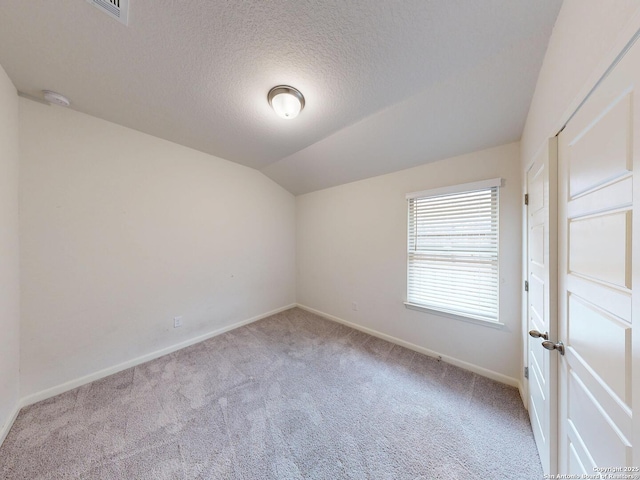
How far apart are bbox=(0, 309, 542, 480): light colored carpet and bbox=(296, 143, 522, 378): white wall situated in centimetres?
32

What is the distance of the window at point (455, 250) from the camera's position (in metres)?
1.94

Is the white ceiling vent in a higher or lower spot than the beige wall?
higher

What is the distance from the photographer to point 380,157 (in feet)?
7.75

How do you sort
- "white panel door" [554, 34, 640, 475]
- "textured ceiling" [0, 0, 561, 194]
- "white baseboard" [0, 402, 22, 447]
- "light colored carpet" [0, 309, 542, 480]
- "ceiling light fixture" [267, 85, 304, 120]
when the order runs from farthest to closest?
"ceiling light fixture" [267, 85, 304, 120]
"white baseboard" [0, 402, 22, 447]
"light colored carpet" [0, 309, 542, 480]
"textured ceiling" [0, 0, 561, 194]
"white panel door" [554, 34, 640, 475]

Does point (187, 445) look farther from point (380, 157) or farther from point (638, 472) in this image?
point (380, 157)

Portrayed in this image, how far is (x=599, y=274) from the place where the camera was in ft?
2.26

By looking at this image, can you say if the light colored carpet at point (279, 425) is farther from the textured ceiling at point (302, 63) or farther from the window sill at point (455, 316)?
the textured ceiling at point (302, 63)

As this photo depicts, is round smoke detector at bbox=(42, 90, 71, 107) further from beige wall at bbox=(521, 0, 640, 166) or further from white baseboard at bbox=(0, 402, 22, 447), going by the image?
beige wall at bbox=(521, 0, 640, 166)

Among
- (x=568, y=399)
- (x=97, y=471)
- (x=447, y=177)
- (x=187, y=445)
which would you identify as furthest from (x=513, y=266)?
(x=97, y=471)

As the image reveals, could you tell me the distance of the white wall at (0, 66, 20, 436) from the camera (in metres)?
1.37

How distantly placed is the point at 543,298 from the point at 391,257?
1482 mm

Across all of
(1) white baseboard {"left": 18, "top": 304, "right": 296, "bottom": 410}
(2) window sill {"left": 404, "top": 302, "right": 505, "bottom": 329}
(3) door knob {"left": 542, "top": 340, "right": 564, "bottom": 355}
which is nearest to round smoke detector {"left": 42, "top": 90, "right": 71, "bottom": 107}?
(1) white baseboard {"left": 18, "top": 304, "right": 296, "bottom": 410}

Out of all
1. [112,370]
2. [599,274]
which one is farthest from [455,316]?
[112,370]

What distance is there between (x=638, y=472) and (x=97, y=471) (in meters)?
2.31
